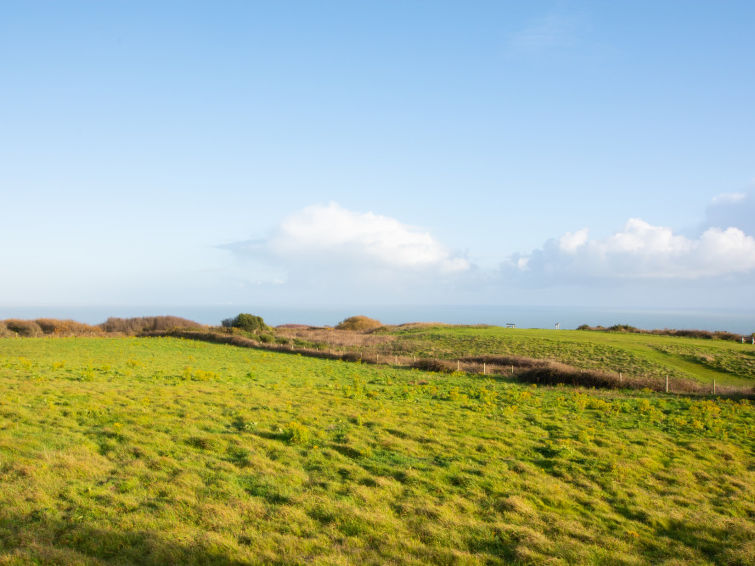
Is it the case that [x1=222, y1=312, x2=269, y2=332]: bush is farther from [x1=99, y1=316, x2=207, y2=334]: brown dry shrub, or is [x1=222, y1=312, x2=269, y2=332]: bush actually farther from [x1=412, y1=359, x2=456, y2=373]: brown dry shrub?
[x1=412, y1=359, x2=456, y2=373]: brown dry shrub

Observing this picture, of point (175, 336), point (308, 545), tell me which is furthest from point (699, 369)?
point (175, 336)

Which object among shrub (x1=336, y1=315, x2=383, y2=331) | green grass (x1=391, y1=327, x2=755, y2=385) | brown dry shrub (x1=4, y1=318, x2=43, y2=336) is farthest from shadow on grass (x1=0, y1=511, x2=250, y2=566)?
shrub (x1=336, y1=315, x2=383, y2=331)

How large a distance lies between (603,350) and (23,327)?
91.2 metres

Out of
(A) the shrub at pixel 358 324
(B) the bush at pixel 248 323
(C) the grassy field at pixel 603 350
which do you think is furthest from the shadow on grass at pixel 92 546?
(A) the shrub at pixel 358 324

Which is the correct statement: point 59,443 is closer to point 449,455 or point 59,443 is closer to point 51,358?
point 449,455

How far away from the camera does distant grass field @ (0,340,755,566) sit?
8.66 metres

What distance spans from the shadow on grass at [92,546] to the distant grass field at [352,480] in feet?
0.11

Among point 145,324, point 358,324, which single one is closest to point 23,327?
point 145,324

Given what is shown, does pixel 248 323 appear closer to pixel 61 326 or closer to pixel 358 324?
pixel 61 326

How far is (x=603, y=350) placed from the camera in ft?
185

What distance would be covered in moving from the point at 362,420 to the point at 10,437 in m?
11.6

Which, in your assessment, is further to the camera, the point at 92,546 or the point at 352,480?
the point at 352,480

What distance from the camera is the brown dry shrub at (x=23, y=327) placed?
76.4 m

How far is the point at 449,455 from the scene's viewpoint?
1488 centimetres
